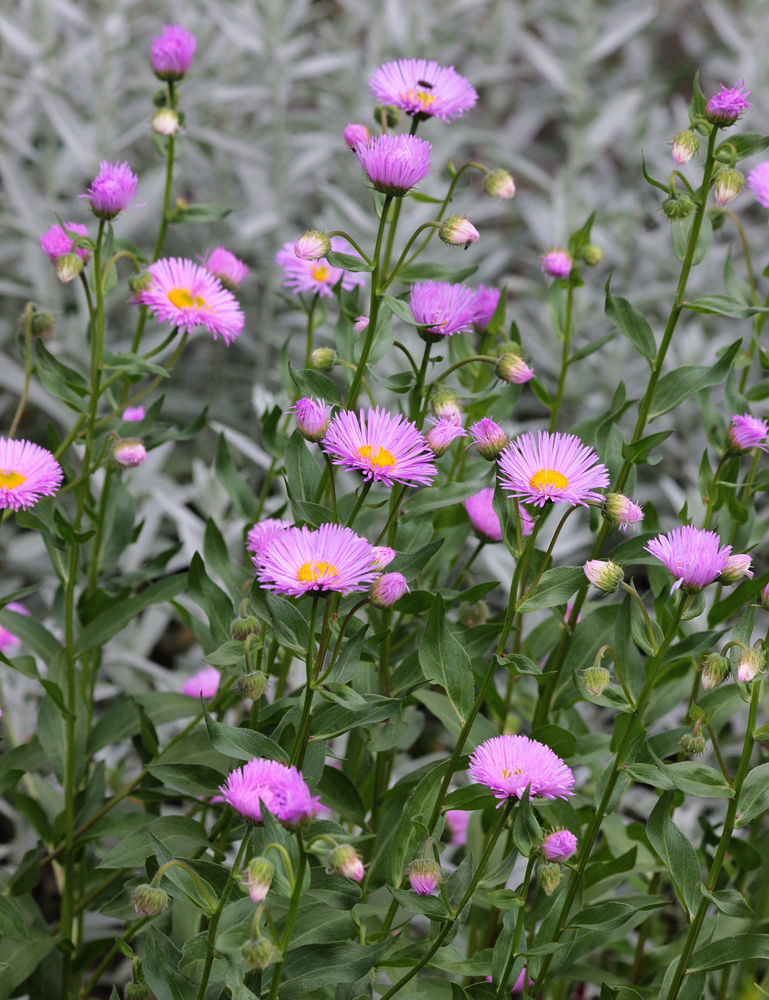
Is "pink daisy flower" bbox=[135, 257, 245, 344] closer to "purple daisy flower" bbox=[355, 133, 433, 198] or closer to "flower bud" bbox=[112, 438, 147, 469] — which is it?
"flower bud" bbox=[112, 438, 147, 469]

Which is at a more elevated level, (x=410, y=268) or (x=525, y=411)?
(x=525, y=411)


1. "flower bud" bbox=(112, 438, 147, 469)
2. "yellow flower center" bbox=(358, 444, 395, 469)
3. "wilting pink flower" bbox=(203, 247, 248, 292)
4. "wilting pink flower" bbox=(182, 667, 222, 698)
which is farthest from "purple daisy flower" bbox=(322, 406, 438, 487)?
"wilting pink flower" bbox=(182, 667, 222, 698)

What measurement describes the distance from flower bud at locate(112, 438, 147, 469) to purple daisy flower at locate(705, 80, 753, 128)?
1.57 ft

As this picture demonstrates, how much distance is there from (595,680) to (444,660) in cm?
10

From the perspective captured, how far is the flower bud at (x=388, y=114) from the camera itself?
90cm

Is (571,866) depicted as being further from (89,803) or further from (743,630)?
(89,803)

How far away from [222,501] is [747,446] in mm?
871

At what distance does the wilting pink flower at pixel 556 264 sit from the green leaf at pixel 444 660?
Result: 0.36 metres

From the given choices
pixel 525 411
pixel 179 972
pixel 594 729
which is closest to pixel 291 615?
pixel 179 972

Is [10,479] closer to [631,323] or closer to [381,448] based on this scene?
[381,448]

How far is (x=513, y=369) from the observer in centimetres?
82

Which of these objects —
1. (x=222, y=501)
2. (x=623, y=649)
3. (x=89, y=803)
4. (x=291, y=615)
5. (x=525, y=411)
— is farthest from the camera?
(x=525, y=411)

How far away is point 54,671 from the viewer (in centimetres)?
101

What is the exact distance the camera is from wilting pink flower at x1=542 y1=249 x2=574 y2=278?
38.3 inches
